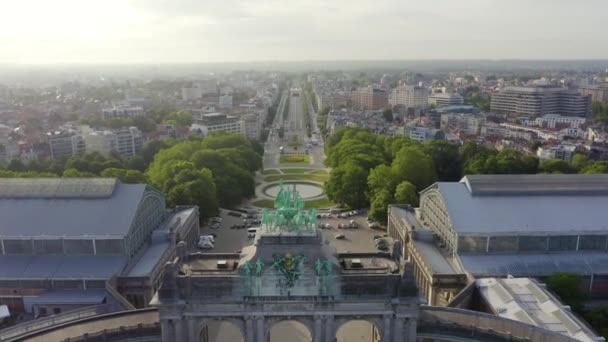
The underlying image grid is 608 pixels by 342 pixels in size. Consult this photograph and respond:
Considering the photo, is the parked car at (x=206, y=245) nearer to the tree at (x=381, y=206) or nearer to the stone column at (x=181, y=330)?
the tree at (x=381, y=206)

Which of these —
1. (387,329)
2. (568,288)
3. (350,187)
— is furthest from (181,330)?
(350,187)

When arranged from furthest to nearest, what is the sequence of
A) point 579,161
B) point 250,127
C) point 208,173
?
point 250,127 → point 579,161 → point 208,173

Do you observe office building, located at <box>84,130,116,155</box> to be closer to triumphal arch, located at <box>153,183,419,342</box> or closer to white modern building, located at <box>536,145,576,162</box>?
triumphal arch, located at <box>153,183,419,342</box>

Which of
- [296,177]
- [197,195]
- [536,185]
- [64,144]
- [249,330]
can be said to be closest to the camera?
[249,330]

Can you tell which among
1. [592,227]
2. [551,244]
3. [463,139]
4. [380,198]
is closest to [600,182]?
[592,227]

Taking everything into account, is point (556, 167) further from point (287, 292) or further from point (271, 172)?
point (287, 292)

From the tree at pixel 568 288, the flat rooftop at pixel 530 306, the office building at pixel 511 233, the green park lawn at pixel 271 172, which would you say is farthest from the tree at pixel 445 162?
the flat rooftop at pixel 530 306

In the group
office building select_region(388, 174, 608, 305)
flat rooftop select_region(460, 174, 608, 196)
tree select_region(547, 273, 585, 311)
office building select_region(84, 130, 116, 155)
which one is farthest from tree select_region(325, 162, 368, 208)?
office building select_region(84, 130, 116, 155)
